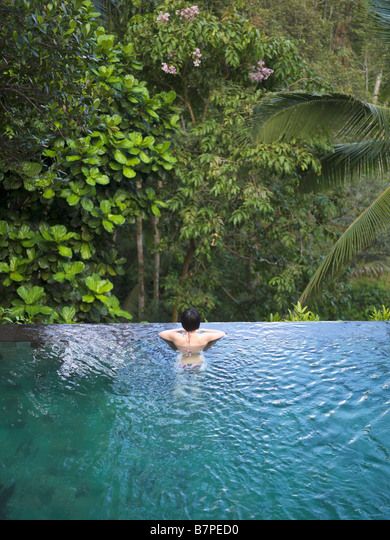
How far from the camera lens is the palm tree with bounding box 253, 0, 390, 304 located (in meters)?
6.93

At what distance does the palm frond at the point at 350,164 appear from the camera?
7.64 metres

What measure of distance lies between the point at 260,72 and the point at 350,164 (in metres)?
1.69

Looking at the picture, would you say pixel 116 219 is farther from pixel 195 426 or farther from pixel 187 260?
pixel 195 426

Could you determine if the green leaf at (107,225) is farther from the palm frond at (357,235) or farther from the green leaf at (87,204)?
the palm frond at (357,235)

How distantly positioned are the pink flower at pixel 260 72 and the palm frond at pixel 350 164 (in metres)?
1.31

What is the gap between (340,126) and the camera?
289 inches

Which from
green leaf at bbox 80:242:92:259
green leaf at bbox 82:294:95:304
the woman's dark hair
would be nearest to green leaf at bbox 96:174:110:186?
green leaf at bbox 80:242:92:259

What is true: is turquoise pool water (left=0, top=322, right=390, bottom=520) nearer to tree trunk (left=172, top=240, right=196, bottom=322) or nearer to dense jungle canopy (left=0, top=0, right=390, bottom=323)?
dense jungle canopy (left=0, top=0, right=390, bottom=323)

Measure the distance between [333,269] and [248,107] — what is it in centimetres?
234

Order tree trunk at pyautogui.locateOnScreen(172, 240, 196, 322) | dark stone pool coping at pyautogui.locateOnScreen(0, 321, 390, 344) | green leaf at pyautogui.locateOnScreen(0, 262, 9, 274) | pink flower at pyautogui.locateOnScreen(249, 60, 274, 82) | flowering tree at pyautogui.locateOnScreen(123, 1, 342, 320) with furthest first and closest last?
tree trunk at pyautogui.locateOnScreen(172, 240, 196, 322) → pink flower at pyautogui.locateOnScreen(249, 60, 274, 82) → flowering tree at pyautogui.locateOnScreen(123, 1, 342, 320) → green leaf at pyautogui.locateOnScreen(0, 262, 9, 274) → dark stone pool coping at pyautogui.locateOnScreen(0, 321, 390, 344)

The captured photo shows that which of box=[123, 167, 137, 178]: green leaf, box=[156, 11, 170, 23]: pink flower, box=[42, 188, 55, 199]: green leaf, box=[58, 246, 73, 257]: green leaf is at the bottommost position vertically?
box=[58, 246, 73, 257]: green leaf

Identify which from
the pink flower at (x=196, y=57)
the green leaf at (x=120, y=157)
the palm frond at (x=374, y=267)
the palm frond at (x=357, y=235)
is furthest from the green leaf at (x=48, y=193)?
the palm frond at (x=374, y=267)

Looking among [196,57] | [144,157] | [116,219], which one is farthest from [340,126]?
[116,219]

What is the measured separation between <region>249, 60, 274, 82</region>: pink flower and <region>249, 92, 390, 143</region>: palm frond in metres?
1.18
